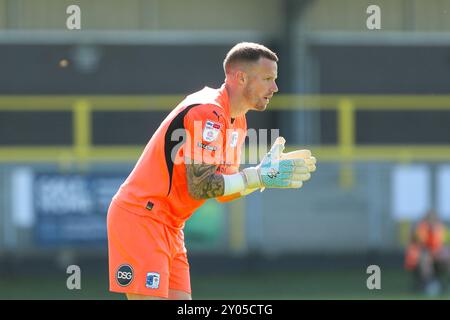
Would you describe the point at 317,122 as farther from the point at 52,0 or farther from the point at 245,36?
the point at 52,0

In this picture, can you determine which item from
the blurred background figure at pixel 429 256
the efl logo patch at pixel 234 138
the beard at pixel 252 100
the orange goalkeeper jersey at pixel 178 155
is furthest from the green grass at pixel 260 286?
the beard at pixel 252 100

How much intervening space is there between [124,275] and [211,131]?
93 cm

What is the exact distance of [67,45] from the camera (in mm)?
20000

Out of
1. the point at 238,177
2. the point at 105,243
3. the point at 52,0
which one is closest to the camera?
the point at 238,177

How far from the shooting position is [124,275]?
5.89 m

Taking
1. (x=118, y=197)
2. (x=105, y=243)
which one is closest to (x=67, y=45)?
(x=105, y=243)

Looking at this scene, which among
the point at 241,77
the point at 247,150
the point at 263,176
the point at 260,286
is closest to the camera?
the point at 263,176

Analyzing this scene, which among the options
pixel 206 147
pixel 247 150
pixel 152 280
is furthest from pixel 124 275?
pixel 247 150

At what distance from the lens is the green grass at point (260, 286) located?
1269 centimetres

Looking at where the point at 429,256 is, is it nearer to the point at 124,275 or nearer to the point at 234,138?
the point at 234,138

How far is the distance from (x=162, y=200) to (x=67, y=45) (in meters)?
14.5

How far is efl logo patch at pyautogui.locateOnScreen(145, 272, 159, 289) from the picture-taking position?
5.84m

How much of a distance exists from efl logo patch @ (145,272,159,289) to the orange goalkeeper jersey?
31cm

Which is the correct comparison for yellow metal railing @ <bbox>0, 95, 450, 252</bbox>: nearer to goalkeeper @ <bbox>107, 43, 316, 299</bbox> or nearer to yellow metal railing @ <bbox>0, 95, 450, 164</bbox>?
yellow metal railing @ <bbox>0, 95, 450, 164</bbox>
